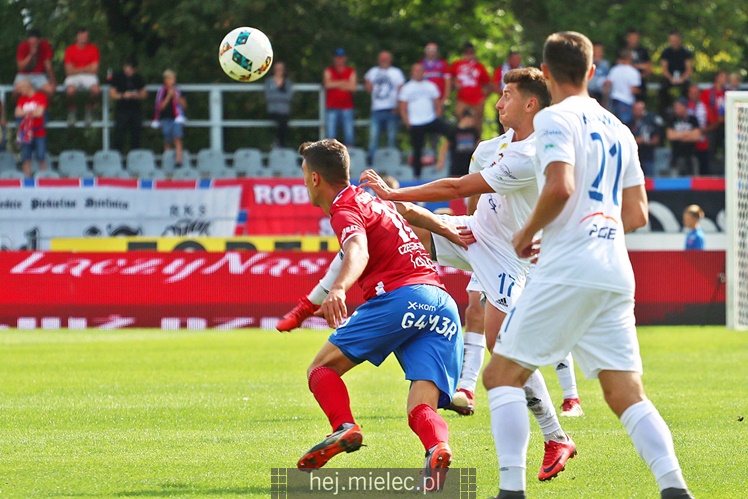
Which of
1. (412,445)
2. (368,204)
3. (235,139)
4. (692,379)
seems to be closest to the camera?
(368,204)

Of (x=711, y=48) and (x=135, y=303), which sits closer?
(x=135, y=303)

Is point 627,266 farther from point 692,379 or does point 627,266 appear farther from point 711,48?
point 711,48

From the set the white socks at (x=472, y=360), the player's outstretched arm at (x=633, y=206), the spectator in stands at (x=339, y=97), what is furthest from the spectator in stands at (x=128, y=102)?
the player's outstretched arm at (x=633, y=206)

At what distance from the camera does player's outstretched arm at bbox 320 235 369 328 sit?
6273mm

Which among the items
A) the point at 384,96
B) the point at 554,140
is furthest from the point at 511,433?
the point at 384,96

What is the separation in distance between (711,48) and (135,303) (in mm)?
19015

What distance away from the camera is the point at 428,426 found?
6660 millimetres

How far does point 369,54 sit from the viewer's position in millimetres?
30922

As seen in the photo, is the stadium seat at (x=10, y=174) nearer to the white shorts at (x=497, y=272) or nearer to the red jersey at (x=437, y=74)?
the red jersey at (x=437, y=74)

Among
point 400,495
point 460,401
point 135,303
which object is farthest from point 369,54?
point 400,495

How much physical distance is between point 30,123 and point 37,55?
5.19 feet

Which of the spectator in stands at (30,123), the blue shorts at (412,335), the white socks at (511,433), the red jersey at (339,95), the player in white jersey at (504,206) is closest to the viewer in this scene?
the white socks at (511,433)

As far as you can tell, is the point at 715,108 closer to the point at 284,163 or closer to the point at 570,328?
the point at 284,163

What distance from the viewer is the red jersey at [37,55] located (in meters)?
24.7
